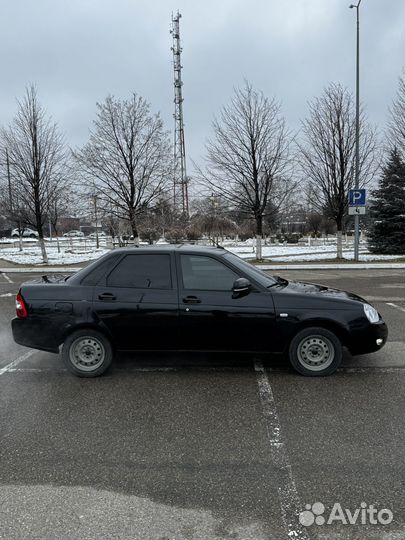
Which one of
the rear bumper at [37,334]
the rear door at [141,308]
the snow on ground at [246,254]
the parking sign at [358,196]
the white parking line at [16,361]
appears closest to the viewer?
the rear door at [141,308]

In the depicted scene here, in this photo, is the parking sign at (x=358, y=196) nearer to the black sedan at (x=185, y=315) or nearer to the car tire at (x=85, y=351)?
the black sedan at (x=185, y=315)

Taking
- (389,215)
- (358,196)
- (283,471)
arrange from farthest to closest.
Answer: (389,215)
(358,196)
(283,471)

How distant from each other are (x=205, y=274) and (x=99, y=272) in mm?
1278

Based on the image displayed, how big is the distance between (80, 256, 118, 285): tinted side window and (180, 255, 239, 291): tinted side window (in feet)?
2.83

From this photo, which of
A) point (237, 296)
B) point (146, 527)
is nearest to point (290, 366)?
point (237, 296)

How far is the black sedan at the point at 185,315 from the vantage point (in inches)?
192

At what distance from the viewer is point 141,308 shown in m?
4.97

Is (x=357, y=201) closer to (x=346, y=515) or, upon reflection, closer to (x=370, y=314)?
(x=370, y=314)

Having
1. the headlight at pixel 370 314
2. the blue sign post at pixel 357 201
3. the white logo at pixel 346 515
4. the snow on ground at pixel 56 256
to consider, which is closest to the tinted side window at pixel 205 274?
the headlight at pixel 370 314

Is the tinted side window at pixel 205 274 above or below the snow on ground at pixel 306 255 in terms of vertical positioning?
above

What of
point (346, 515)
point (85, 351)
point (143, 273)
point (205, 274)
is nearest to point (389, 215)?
point (205, 274)

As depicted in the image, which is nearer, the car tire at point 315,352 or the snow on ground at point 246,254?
the car tire at point 315,352

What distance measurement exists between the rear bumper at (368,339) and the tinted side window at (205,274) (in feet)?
5.02

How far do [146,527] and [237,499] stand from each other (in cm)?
60
